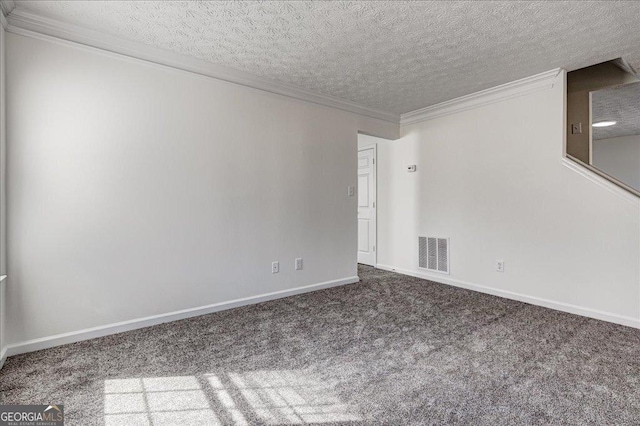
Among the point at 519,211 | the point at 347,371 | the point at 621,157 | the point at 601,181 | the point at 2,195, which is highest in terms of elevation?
the point at 621,157

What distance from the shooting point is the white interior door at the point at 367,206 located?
5.23 metres

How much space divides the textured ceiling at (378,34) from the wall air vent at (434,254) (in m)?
2.09

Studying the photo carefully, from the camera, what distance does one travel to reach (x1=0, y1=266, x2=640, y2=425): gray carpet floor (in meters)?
1.58

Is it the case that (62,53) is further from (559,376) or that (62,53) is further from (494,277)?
(494,277)

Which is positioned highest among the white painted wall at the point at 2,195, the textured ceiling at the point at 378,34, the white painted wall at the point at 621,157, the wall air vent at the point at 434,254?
the textured ceiling at the point at 378,34

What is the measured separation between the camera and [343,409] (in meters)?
1.61

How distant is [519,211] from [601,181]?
0.76 metres

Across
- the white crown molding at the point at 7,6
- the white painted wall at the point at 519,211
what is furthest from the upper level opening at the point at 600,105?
the white crown molding at the point at 7,6

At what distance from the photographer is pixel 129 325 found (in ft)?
8.64

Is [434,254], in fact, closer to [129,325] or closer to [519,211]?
[519,211]

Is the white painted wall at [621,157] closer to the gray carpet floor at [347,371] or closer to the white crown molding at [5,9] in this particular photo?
the gray carpet floor at [347,371]

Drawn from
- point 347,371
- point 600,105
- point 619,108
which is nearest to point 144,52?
point 347,371

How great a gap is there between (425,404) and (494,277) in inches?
103

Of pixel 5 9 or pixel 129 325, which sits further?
pixel 129 325
